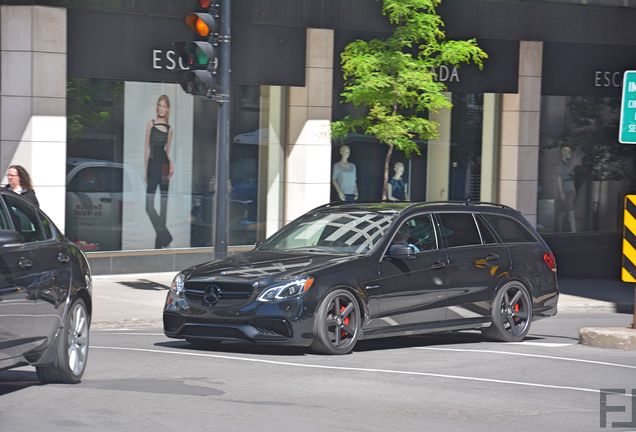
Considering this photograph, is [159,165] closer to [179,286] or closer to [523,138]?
[523,138]

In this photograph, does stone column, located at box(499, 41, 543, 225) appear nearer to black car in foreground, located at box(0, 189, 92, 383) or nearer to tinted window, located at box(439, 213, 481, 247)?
tinted window, located at box(439, 213, 481, 247)

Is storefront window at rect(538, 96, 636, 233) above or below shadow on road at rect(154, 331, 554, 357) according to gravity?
above

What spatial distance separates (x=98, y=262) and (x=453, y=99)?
8153mm

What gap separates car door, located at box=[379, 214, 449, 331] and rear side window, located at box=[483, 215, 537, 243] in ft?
3.96

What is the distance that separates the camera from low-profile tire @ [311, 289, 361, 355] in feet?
41.2

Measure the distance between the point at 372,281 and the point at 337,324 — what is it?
0.67m

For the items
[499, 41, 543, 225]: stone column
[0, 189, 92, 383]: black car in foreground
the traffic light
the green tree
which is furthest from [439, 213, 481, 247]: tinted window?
[499, 41, 543, 225]: stone column

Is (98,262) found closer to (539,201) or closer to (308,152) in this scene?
(308,152)

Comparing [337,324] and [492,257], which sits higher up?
[492,257]

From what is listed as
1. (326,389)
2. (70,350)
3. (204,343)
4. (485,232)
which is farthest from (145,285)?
(326,389)

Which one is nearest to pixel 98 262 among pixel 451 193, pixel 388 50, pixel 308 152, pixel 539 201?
pixel 308 152

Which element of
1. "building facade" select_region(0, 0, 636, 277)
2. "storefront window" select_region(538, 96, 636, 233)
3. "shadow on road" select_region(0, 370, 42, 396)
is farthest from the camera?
"storefront window" select_region(538, 96, 636, 233)

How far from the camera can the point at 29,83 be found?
2016 centimetres

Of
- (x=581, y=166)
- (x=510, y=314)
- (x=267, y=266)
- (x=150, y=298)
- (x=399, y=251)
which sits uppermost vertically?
(x=581, y=166)
